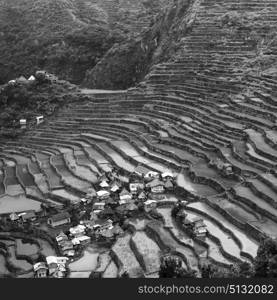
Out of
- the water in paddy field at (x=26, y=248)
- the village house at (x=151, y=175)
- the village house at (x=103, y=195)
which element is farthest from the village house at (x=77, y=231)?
the village house at (x=151, y=175)

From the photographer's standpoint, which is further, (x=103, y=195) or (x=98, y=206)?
(x=103, y=195)

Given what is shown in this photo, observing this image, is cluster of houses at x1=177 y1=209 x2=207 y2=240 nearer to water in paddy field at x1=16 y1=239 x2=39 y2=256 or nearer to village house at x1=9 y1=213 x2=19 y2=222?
water in paddy field at x1=16 y1=239 x2=39 y2=256

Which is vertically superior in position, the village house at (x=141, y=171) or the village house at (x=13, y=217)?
the village house at (x=141, y=171)

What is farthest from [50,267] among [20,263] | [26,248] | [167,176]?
[167,176]

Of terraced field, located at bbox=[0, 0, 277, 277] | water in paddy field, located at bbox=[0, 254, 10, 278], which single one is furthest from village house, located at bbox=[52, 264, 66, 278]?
water in paddy field, located at bbox=[0, 254, 10, 278]

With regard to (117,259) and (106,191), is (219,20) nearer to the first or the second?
(106,191)

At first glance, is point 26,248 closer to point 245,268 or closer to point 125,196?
point 125,196

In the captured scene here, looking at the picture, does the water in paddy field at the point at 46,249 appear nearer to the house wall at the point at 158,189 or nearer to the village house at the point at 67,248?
the village house at the point at 67,248

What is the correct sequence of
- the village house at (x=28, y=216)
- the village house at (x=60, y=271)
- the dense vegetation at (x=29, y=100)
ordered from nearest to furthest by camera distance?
the village house at (x=60, y=271) → the village house at (x=28, y=216) → the dense vegetation at (x=29, y=100)
